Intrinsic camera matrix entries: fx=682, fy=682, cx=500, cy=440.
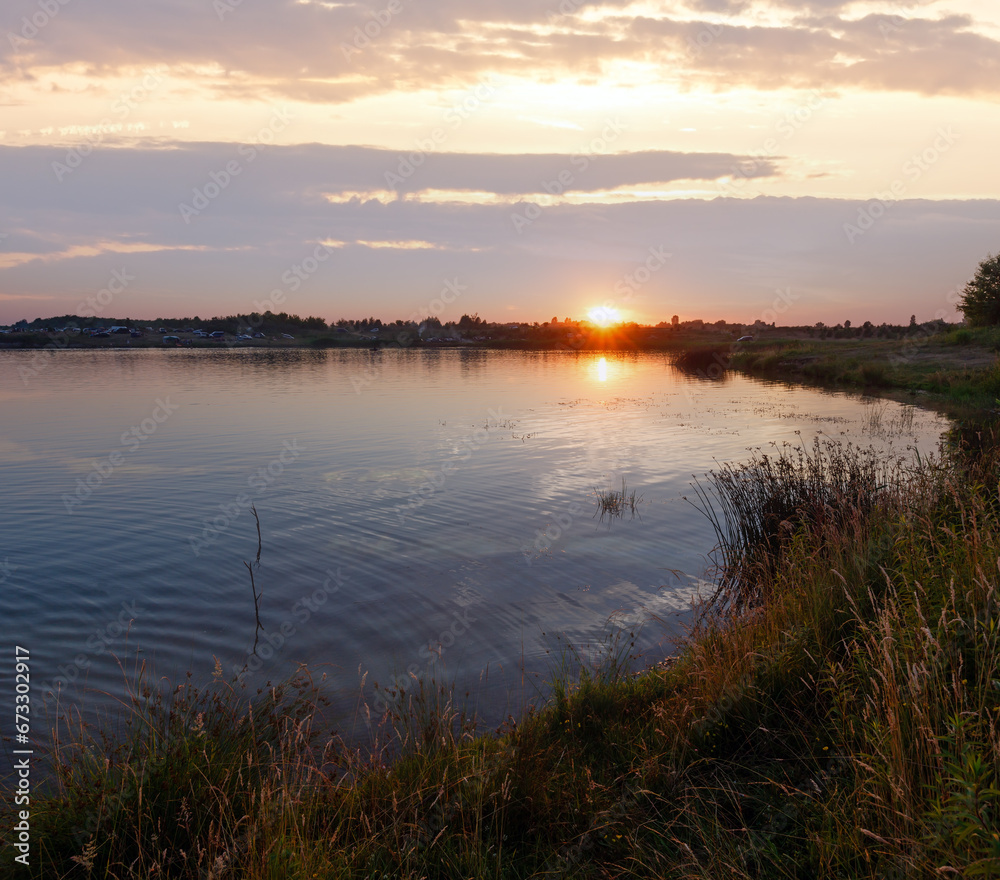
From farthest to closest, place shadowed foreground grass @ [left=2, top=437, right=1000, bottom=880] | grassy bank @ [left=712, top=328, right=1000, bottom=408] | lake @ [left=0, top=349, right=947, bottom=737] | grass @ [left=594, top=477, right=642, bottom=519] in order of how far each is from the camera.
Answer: grassy bank @ [left=712, top=328, right=1000, bottom=408] → grass @ [left=594, top=477, right=642, bottom=519] → lake @ [left=0, top=349, right=947, bottom=737] → shadowed foreground grass @ [left=2, top=437, right=1000, bottom=880]

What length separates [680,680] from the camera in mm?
7070

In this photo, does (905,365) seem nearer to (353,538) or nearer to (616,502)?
(616,502)

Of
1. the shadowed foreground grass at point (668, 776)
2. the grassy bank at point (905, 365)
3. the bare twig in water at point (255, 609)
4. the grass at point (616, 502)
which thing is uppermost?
the grassy bank at point (905, 365)

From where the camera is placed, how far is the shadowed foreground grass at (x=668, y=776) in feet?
12.8

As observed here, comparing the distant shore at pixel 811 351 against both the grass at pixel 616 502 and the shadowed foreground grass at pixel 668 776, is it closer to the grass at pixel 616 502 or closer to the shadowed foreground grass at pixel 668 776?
the grass at pixel 616 502

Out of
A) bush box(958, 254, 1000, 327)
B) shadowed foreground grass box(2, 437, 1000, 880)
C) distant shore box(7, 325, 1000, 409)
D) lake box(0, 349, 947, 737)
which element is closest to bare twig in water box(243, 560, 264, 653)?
lake box(0, 349, 947, 737)

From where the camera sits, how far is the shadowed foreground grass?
390 centimetres

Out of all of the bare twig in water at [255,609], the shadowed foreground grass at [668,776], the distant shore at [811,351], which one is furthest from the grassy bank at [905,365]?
the bare twig in water at [255,609]

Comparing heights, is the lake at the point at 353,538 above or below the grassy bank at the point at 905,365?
below

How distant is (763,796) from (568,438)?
23.0 m

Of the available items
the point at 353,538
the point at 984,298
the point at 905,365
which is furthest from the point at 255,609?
the point at 984,298

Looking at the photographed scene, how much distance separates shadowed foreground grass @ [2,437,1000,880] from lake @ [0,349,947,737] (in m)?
2.32

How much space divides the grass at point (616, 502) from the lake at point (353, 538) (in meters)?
0.36

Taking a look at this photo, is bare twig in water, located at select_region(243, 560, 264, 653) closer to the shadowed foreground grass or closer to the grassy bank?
the shadowed foreground grass
